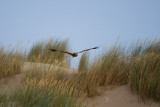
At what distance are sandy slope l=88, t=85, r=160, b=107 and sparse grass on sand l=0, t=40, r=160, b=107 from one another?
0.44 feet

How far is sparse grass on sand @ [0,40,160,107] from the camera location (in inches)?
157

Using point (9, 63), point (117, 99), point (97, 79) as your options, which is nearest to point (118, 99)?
point (117, 99)

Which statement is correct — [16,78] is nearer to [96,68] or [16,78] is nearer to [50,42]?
[96,68]

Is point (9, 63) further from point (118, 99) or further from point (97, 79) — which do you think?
point (118, 99)

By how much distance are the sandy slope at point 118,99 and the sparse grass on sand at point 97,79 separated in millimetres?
135

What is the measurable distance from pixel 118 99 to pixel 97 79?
79 centimetres

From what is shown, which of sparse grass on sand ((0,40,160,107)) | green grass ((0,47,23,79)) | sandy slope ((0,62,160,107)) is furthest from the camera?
green grass ((0,47,23,79))

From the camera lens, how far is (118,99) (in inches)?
204

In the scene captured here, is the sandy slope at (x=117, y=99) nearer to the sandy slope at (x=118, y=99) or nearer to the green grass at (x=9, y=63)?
the sandy slope at (x=118, y=99)

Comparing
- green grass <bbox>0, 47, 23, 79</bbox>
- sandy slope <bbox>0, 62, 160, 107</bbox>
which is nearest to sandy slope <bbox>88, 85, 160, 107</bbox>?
sandy slope <bbox>0, 62, 160, 107</bbox>

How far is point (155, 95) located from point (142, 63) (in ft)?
2.61

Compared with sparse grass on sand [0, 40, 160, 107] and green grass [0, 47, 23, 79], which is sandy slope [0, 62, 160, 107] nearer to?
sparse grass on sand [0, 40, 160, 107]

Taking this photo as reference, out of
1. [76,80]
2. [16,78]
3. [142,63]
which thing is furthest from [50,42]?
[142,63]

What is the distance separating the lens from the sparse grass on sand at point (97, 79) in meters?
3.98
